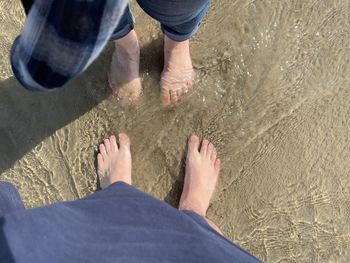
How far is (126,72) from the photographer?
1792mm

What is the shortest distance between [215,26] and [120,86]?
0.43 metres

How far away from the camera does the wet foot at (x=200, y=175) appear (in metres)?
1.80

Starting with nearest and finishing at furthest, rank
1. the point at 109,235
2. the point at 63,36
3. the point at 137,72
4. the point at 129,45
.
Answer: the point at 63,36, the point at 109,235, the point at 129,45, the point at 137,72

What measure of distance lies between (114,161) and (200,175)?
327mm

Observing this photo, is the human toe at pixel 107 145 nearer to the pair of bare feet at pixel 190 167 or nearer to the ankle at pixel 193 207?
the pair of bare feet at pixel 190 167

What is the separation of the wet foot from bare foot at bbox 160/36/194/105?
18 centimetres

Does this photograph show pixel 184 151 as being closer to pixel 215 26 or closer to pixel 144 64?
pixel 144 64

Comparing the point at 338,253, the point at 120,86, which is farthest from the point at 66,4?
the point at 338,253

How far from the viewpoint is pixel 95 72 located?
1844 millimetres

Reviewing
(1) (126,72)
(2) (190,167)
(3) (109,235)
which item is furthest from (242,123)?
(3) (109,235)

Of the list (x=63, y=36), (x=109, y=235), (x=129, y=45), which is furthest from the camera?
(x=129, y=45)

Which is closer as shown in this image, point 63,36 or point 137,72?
point 63,36

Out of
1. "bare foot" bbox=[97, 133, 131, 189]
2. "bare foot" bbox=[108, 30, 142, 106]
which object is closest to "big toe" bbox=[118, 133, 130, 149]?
"bare foot" bbox=[97, 133, 131, 189]

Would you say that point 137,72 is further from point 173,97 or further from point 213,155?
point 213,155
